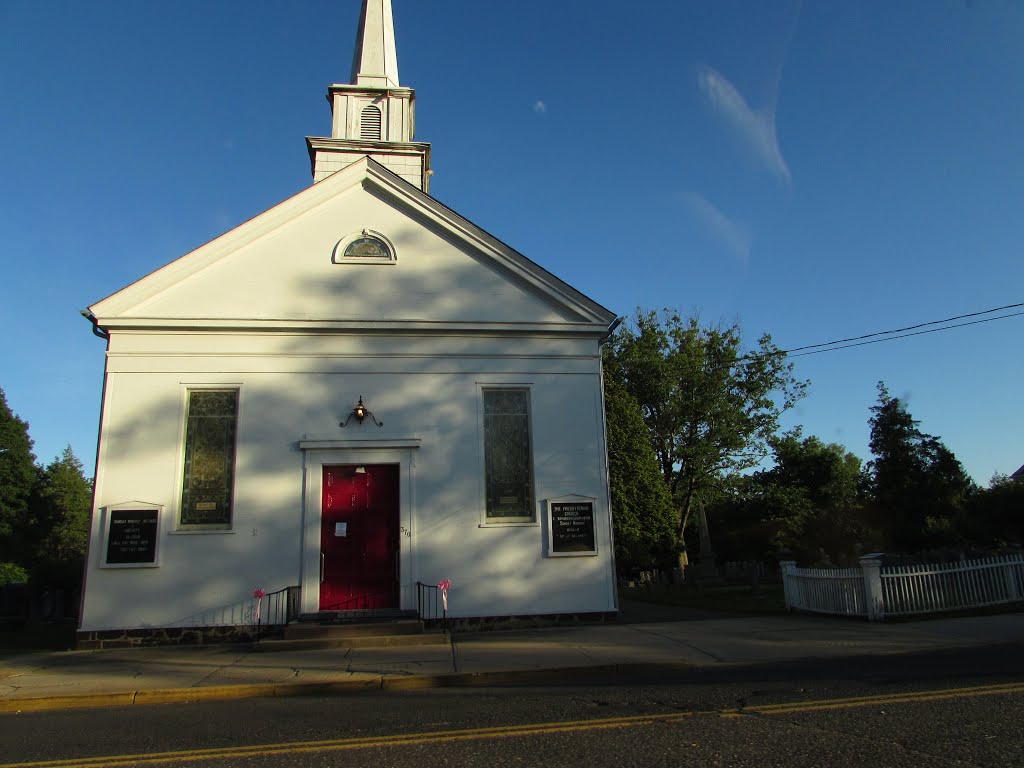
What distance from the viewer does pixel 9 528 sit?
3847cm

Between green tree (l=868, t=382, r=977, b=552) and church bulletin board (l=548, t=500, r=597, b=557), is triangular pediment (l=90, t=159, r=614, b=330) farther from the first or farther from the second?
green tree (l=868, t=382, r=977, b=552)

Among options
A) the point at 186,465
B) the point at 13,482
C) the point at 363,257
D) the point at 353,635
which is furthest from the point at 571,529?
the point at 13,482

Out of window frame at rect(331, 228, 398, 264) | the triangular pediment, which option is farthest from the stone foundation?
window frame at rect(331, 228, 398, 264)

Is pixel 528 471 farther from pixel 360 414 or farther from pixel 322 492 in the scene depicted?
pixel 322 492

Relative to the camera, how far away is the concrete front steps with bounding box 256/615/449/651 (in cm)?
1092

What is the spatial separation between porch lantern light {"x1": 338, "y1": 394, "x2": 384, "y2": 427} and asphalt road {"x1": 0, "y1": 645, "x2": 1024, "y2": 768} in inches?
236

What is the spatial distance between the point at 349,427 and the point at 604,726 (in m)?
8.57

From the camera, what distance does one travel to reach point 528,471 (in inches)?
520

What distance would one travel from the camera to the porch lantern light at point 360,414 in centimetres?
1282

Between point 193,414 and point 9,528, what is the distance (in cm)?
3522

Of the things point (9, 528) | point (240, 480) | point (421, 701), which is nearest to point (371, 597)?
point (240, 480)

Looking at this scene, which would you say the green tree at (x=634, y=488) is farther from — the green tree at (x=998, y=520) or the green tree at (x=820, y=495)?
the green tree at (x=998, y=520)

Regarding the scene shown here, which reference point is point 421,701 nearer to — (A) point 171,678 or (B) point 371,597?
(A) point 171,678

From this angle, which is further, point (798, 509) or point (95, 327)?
point (798, 509)
